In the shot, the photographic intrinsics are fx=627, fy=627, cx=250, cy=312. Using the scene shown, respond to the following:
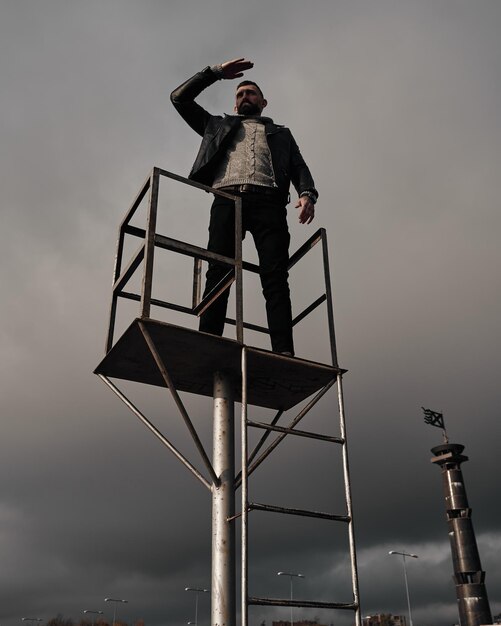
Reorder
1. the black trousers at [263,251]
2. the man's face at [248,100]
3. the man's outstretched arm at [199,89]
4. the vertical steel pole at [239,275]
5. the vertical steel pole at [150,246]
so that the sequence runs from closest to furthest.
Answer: the vertical steel pole at [150,246], the vertical steel pole at [239,275], the black trousers at [263,251], the man's outstretched arm at [199,89], the man's face at [248,100]

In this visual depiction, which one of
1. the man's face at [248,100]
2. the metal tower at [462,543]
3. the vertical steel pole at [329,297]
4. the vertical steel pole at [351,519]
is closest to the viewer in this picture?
the vertical steel pole at [351,519]

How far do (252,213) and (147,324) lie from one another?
8.41 feet

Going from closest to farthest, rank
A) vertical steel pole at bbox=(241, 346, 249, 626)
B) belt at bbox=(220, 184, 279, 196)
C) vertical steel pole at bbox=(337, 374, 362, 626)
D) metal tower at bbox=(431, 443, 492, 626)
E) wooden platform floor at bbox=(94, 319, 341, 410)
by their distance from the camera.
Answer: vertical steel pole at bbox=(241, 346, 249, 626) < vertical steel pole at bbox=(337, 374, 362, 626) < wooden platform floor at bbox=(94, 319, 341, 410) < belt at bbox=(220, 184, 279, 196) < metal tower at bbox=(431, 443, 492, 626)

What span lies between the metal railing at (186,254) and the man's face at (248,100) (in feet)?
5.35

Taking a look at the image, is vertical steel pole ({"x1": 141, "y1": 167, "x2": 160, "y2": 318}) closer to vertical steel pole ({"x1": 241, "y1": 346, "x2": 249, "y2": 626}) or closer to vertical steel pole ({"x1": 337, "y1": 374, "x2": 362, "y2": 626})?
vertical steel pole ({"x1": 241, "y1": 346, "x2": 249, "y2": 626})

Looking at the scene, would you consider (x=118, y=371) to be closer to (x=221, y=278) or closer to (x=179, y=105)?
(x=221, y=278)

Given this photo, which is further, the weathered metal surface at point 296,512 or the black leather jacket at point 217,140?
the black leather jacket at point 217,140

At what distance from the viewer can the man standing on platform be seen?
7.80 metres

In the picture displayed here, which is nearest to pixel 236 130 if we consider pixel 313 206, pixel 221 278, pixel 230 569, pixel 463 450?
pixel 313 206

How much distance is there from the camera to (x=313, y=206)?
830 cm

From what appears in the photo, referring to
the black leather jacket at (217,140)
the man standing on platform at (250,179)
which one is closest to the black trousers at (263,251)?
the man standing on platform at (250,179)

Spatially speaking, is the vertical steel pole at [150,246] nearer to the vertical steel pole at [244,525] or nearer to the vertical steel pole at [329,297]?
the vertical steel pole at [244,525]

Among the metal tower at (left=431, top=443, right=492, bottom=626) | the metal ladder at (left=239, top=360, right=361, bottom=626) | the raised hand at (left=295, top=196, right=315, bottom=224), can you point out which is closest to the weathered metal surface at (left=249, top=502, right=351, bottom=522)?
the metal ladder at (left=239, top=360, right=361, bottom=626)

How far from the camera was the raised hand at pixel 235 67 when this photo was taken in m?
8.29
